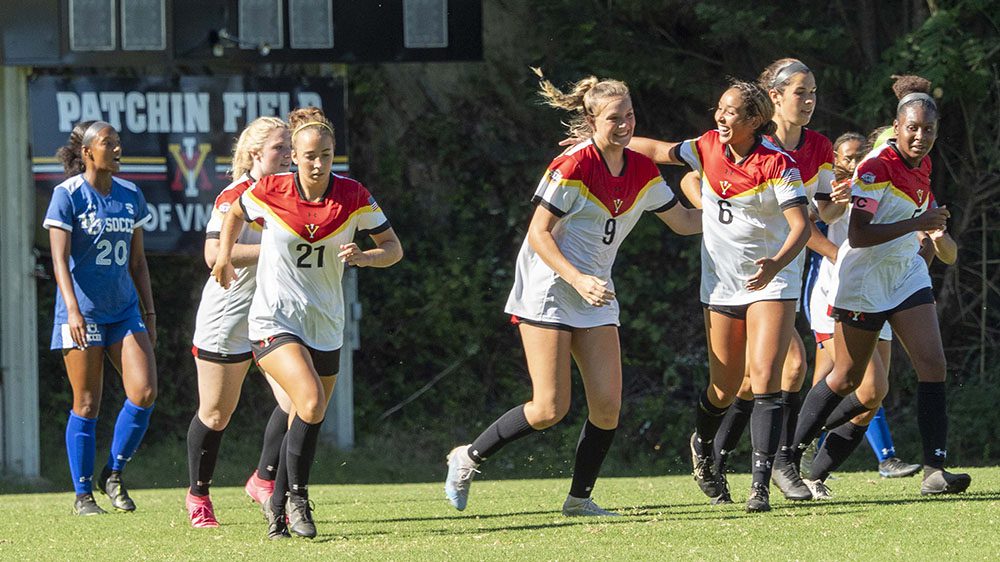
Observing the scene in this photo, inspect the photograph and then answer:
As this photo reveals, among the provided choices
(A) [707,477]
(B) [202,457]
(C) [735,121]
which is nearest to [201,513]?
(B) [202,457]

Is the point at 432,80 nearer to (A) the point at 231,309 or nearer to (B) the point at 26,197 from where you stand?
(B) the point at 26,197

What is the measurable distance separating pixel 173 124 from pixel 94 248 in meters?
4.12

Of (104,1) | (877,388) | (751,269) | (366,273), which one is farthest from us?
(366,273)

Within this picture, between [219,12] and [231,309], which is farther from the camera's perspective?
[219,12]

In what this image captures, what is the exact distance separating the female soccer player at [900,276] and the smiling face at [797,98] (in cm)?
45

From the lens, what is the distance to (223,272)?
266 inches

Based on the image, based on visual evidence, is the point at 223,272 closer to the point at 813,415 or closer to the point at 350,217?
the point at 350,217

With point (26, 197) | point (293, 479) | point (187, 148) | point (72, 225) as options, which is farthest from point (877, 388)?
point (26, 197)

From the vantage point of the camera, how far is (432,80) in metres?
15.4

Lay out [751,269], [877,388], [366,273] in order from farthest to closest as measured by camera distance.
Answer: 1. [366,273]
2. [877,388]
3. [751,269]

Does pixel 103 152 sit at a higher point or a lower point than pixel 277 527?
higher

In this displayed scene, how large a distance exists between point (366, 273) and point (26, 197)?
358 cm

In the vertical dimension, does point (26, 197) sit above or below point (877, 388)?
above

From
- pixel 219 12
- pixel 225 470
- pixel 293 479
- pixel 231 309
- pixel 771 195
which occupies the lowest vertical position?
pixel 225 470
